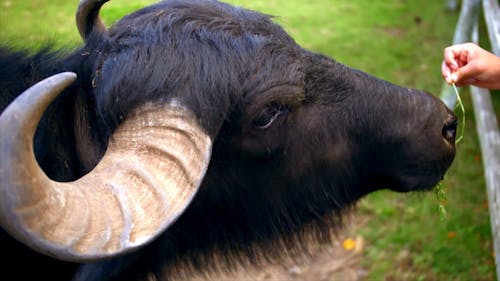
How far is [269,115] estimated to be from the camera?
298 cm

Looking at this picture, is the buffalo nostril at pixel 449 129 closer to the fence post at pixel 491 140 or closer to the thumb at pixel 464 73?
the thumb at pixel 464 73

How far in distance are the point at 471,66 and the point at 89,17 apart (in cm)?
243

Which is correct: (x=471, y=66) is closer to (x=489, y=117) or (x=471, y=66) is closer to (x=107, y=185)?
(x=107, y=185)

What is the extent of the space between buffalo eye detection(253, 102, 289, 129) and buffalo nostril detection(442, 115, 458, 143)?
108 centimetres

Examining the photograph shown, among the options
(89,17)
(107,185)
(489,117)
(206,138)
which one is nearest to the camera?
(107,185)

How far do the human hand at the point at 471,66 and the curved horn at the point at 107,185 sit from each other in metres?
1.89

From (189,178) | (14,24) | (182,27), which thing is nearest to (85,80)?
(182,27)

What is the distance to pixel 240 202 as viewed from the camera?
3.26m

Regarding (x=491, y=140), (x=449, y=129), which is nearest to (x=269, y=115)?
(x=449, y=129)

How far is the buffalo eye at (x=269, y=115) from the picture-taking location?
2.96 metres

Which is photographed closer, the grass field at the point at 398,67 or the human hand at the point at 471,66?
the human hand at the point at 471,66

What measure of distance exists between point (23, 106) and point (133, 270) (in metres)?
1.48

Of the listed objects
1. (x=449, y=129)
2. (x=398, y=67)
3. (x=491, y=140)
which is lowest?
(x=398, y=67)

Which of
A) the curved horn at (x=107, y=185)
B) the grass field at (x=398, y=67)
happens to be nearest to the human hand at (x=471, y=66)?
the grass field at (x=398, y=67)
